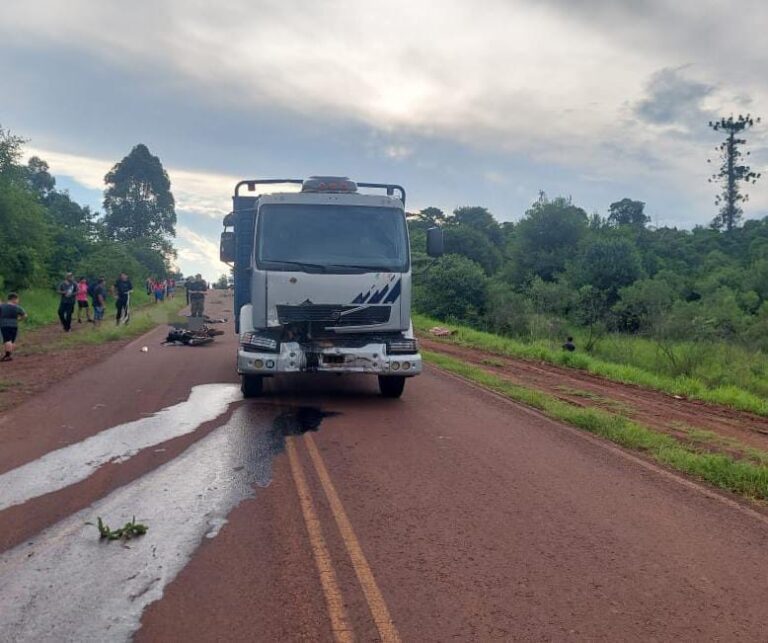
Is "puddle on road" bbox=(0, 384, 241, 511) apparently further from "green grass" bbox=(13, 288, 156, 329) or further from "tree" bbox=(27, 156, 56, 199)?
"tree" bbox=(27, 156, 56, 199)

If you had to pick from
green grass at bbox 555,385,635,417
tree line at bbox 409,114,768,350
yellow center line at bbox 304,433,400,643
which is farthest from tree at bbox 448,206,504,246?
yellow center line at bbox 304,433,400,643

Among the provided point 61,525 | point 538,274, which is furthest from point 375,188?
point 538,274

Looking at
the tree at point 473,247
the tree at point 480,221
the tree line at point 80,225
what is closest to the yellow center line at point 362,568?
the tree line at point 80,225

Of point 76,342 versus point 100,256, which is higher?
point 100,256

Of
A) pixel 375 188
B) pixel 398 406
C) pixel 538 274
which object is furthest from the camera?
pixel 538 274

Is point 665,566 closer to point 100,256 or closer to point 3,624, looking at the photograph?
point 3,624

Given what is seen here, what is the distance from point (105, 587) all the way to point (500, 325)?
1019 inches

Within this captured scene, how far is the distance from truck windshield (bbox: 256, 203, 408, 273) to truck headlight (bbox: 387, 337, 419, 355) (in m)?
1.01

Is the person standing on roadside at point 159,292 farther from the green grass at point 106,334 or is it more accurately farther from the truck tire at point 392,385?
the truck tire at point 392,385

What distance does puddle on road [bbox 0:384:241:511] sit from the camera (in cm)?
588

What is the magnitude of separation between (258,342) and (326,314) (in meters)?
1.02

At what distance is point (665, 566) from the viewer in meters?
4.52

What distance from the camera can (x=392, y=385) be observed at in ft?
34.6

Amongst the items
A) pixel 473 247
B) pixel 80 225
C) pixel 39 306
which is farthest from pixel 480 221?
pixel 39 306
